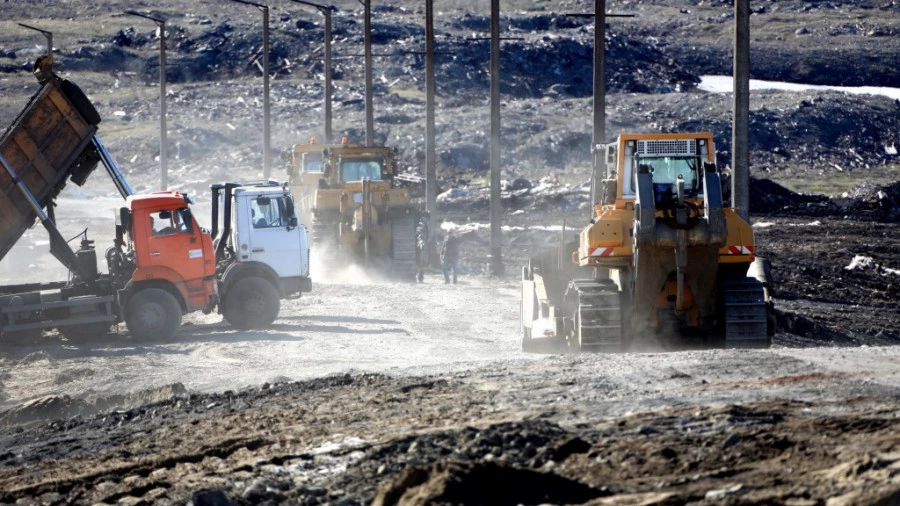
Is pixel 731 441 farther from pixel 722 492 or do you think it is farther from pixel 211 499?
pixel 211 499

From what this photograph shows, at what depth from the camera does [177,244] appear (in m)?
20.2

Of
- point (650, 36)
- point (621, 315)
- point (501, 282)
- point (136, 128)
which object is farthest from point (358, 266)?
point (650, 36)

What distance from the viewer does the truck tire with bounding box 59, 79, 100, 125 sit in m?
20.0

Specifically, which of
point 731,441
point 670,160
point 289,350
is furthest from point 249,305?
point 731,441

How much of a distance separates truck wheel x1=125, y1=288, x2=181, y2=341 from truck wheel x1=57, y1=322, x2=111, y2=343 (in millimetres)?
499

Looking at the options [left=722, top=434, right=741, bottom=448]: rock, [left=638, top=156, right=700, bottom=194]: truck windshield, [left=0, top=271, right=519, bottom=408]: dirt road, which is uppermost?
[left=638, top=156, right=700, bottom=194]: truck windshield

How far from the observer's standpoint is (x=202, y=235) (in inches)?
803

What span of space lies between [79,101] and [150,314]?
3.65m

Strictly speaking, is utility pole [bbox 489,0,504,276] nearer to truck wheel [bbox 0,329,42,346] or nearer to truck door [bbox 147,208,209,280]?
truck door [bbox 147,208,209,280]

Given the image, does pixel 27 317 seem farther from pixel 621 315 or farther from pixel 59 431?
pixel 621 315

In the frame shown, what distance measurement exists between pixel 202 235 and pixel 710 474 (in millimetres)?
14161

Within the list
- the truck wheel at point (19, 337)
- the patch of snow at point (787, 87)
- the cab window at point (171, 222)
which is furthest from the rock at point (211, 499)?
the patch of snow at point (787, 87)

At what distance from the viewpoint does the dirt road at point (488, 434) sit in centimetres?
745

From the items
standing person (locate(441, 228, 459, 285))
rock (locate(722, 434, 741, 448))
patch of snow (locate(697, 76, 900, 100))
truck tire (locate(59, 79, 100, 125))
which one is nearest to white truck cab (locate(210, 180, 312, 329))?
truck tire (locate(59, 79, 100, 125))
